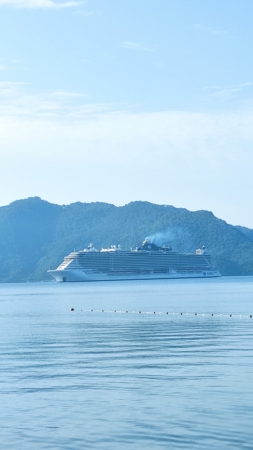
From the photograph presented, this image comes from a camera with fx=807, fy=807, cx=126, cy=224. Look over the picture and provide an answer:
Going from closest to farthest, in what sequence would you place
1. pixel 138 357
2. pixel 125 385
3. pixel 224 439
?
pixel 224 439 < pixel 125 385 < pixel 138 357

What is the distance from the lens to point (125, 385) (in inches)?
1192

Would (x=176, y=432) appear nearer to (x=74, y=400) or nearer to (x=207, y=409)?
(x=207, y=409)

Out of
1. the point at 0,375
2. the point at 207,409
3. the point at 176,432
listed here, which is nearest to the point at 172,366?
the point at 0,375

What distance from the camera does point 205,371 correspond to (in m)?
33.0

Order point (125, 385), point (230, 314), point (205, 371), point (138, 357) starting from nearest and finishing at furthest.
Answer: point (125, 385), point (205, 371), point (138, 357), point (230, 314)

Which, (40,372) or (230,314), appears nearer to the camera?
(40,372)

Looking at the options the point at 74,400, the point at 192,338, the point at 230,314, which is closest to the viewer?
the point at 74,400

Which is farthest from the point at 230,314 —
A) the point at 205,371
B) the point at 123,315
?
the point at 205,371

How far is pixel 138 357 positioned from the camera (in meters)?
38.7

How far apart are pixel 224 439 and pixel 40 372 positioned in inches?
566

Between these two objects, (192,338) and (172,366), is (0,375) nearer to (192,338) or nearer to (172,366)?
(172,366)

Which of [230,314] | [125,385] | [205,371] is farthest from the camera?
[230,314]

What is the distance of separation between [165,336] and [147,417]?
2675 cm

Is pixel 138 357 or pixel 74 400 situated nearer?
pixel 74 400
